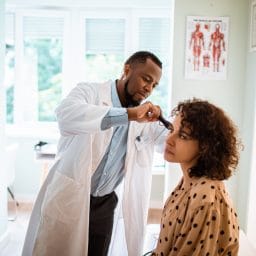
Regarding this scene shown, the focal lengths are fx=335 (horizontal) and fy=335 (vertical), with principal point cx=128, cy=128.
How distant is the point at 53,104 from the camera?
4.06 metres

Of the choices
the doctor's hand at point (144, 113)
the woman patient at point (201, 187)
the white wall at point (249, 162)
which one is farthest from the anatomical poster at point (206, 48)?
the woman patient at point (201, 187)

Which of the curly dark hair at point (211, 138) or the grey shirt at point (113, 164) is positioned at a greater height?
the curly dark hair at point (211, 138)

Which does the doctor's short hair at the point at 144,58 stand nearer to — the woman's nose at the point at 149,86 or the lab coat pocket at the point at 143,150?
the woman's nose at the point at 149,86

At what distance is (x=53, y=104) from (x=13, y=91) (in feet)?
1.61

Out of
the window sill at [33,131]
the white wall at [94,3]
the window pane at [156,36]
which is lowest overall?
the window sill at [33,131]

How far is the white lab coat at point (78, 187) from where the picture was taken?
1.44 metres

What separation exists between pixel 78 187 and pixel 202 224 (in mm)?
644

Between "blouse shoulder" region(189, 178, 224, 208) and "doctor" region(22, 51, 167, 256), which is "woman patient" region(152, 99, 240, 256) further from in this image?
"doctor" region(22, 51, 167, 256)

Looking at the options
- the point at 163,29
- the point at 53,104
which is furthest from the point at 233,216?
the point at 53,104

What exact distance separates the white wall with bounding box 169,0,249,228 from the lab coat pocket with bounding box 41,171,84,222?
147 centimetres

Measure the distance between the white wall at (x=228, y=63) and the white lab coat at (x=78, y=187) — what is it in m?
1.18

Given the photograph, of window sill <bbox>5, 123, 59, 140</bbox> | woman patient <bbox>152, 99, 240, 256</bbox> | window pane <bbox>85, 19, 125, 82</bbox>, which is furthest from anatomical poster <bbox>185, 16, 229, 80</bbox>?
window sill <bbox>5, 123, 59, 140</bbox>

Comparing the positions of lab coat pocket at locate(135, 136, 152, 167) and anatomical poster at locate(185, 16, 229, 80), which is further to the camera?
anatomical poster at locate(185, 16, 229, 80)

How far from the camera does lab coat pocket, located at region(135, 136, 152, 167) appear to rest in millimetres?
1597
